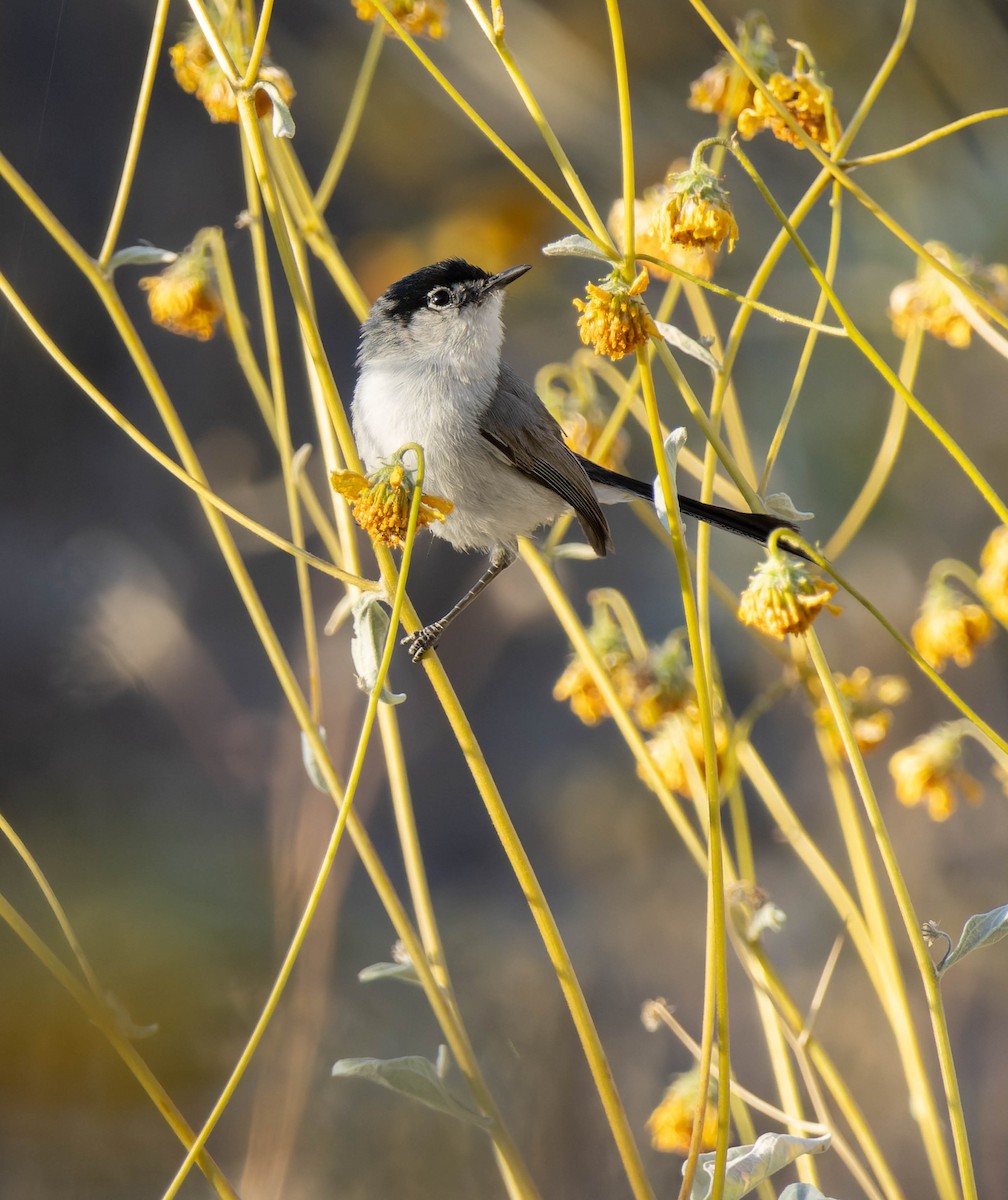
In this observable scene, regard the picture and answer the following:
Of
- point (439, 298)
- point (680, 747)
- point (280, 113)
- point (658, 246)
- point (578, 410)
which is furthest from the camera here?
point (439, 298)

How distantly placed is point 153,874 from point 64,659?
52cm

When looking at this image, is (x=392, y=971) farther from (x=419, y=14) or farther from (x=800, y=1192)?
(x=419, y=14)

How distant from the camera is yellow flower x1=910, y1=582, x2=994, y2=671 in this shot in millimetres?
1469

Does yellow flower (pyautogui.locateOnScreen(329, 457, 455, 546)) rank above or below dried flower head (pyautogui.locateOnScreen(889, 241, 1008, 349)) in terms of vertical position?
below

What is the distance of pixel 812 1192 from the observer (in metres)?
0.95

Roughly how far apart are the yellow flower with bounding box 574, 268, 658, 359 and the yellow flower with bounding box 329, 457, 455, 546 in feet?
0.64

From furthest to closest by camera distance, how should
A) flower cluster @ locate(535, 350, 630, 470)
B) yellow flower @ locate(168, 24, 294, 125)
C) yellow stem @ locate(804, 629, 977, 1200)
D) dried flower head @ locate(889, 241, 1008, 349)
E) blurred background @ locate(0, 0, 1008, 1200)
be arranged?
blurred background @ locate(0, 0, 1008, 1200), flower cluster @ locate(535, 350, 630, 470), dried flower head @ locate(889, 241, 1008, 349), yellow flower @ locate(168, 24, 294, 125), yellow stem @ locate(804, 629, 977, 1200)

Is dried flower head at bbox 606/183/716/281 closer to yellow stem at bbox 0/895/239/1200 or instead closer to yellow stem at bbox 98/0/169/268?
yellow stem at bbox 98/0/169/268

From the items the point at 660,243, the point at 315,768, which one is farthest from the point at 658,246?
the point at 315,768

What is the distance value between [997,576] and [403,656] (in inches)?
56.2

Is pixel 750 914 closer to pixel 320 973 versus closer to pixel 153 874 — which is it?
pixel 320 973

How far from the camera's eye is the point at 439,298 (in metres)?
1.84

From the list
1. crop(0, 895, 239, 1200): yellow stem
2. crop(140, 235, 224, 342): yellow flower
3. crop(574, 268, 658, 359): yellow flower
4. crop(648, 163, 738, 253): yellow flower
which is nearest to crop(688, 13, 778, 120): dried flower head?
crop(648, 163, 738, 253): yellow flower

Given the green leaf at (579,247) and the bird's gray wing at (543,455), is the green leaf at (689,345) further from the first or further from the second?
the bird's gray wing at (543,455)
